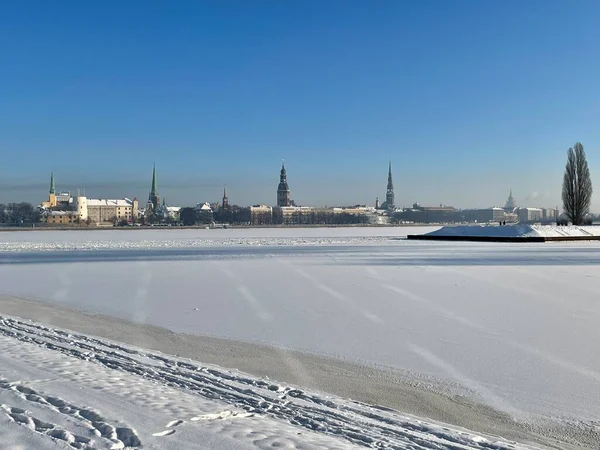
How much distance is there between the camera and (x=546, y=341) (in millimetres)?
7305

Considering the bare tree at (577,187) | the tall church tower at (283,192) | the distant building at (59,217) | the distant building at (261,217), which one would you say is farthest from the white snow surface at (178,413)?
the tall church tower at (283,192)

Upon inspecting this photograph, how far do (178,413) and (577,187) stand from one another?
162 ft

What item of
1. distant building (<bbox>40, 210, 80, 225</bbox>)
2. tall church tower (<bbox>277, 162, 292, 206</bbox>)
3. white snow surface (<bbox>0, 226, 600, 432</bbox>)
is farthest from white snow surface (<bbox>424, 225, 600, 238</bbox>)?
tall church tower (<bbox>277, 162, 292, 206</bbox>)

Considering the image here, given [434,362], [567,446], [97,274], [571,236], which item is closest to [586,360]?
[434,362]

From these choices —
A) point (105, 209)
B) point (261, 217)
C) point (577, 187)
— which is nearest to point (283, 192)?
point (261, 217)

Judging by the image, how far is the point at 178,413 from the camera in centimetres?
450

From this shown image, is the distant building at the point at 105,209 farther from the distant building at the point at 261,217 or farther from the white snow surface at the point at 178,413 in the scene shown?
the white snow surface at the point at 178,413

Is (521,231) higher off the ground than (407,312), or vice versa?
(521,231)

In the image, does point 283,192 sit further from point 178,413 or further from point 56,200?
point 178,413

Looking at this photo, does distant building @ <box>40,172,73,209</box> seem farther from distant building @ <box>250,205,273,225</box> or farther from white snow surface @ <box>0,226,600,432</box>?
white snow surface @ <box>0,226,600,432</box>

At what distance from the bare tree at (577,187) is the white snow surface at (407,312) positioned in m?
32.2

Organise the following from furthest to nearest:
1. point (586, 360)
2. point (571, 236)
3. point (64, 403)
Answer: point (571, 236) → point (586, 360) → point (64, 403)

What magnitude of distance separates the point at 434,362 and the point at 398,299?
457 centimetres

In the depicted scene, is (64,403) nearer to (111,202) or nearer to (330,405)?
(330,405)
